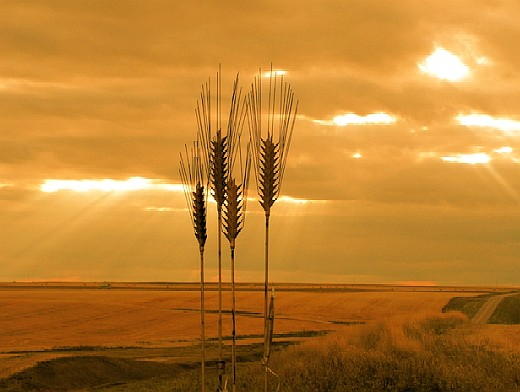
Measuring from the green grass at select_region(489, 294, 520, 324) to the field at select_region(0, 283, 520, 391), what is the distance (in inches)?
83.5

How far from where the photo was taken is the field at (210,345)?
71.8ft

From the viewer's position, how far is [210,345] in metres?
45.6

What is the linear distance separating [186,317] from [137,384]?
45.4 metres

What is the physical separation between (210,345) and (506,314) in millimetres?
35553

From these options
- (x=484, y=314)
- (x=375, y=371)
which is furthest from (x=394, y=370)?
(x=484, y=314)

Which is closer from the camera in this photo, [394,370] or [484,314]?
[394,370]

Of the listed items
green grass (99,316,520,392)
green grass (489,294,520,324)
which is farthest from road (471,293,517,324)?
green grass (99,316,520,392)

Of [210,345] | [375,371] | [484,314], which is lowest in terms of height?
[210,345]

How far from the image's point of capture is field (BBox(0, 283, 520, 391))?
71.8 feet

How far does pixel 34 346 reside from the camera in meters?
47.9

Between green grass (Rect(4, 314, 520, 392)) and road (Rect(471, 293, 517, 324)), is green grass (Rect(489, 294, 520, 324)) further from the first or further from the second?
green grass (Rect(4, 314, 520, 392))

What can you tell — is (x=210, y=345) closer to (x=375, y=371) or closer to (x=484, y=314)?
(x=375, y=371)

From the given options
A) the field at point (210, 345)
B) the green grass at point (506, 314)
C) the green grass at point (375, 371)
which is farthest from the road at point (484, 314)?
the green grass at point (375, 371)

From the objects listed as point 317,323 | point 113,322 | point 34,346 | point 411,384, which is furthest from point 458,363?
point 113,322
